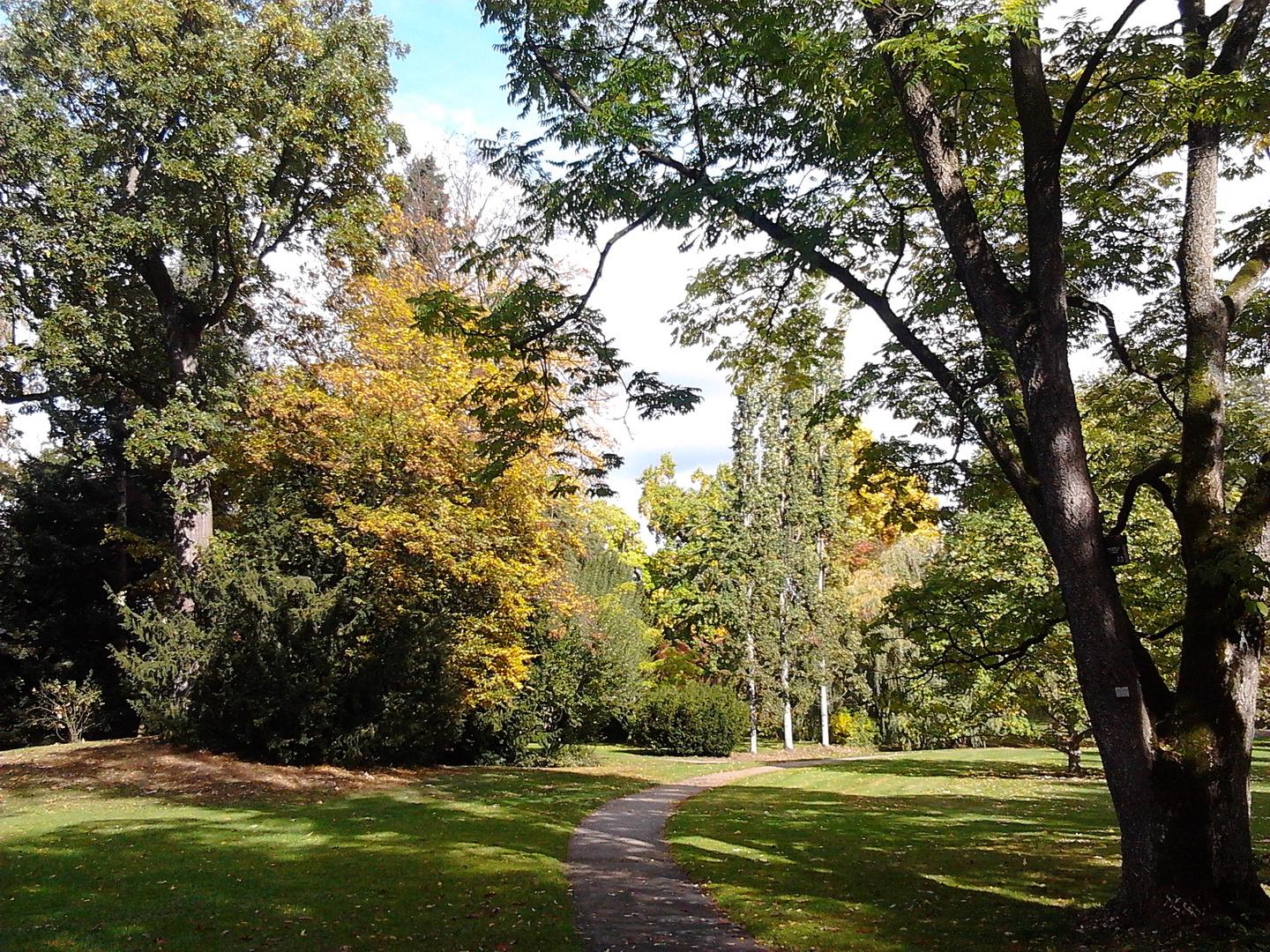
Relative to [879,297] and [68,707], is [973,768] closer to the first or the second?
[879,297]

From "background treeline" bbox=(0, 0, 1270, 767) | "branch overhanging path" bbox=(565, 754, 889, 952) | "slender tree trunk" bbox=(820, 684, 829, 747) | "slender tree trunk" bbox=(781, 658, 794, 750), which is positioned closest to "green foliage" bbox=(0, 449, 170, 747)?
"background treeline" bbox=(0, 0, 1270, 767)

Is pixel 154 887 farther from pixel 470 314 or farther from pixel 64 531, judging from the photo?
pixel 64 531

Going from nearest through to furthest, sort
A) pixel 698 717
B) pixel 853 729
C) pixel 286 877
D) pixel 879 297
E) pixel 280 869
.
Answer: pixel 879 297 < pixel 286 877 < pixel 280 869 < pixel 698 717 < pixel 853 729

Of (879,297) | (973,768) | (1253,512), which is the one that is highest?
(879,297)

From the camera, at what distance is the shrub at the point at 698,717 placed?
982 inches

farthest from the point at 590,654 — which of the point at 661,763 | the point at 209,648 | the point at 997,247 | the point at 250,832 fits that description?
the point at 997,247

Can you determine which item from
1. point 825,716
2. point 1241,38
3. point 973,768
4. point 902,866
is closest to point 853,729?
point 825,716

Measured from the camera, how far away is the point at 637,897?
7277 mm

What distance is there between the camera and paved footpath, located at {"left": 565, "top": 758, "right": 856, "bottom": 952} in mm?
5961

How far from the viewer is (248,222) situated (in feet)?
62.7

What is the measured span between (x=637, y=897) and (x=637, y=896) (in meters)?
0.03

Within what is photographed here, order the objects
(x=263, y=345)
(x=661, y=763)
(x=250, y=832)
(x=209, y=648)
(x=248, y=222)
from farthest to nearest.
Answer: (x=263, y=345)
(x=661, y=763)
(x=248, y=222)
(x=209, y=648)
(x=250, y=832)

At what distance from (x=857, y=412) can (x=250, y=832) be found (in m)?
8.76

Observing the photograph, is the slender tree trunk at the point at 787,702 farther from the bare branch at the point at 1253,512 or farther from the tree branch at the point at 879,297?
the bare branch at the point at 1253,512
